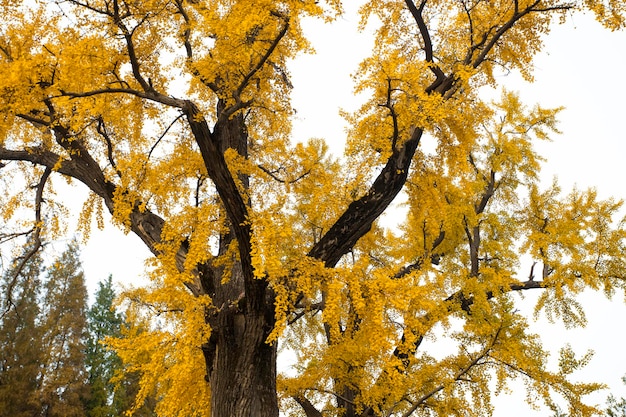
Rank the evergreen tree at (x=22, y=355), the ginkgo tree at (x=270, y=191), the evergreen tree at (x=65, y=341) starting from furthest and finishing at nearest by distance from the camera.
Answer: the evergreen tree at (x=65, y=341) → the evergreen tree at (x=22, y=355) → the ginkgo tree at (x=270, y=191)

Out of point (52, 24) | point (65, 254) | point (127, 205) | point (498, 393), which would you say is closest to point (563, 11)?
point (498, 393)

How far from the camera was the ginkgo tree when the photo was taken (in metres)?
4.43

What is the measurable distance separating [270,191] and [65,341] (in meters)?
16.3

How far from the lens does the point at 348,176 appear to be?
6129 mm

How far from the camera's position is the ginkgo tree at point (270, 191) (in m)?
4.43

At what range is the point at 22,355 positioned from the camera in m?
17.3

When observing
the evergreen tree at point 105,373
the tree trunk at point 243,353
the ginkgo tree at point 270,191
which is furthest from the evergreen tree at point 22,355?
the tree trunk at point 243,353

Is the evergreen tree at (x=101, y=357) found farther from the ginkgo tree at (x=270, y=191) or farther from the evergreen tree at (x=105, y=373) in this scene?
the ginkgo tree at (x=270, y=191)

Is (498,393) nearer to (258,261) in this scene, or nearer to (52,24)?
(258,261)

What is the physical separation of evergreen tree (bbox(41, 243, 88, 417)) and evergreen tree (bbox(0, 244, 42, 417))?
1.25 ft

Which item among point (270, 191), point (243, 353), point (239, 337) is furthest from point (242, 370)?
point (270, 191)

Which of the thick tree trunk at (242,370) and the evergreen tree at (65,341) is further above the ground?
the evergreen tree at (65,341)

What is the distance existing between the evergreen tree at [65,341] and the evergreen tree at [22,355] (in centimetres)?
38

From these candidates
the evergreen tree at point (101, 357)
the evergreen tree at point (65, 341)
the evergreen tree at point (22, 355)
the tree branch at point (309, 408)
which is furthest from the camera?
the evergreen tree at point (101, 357)
